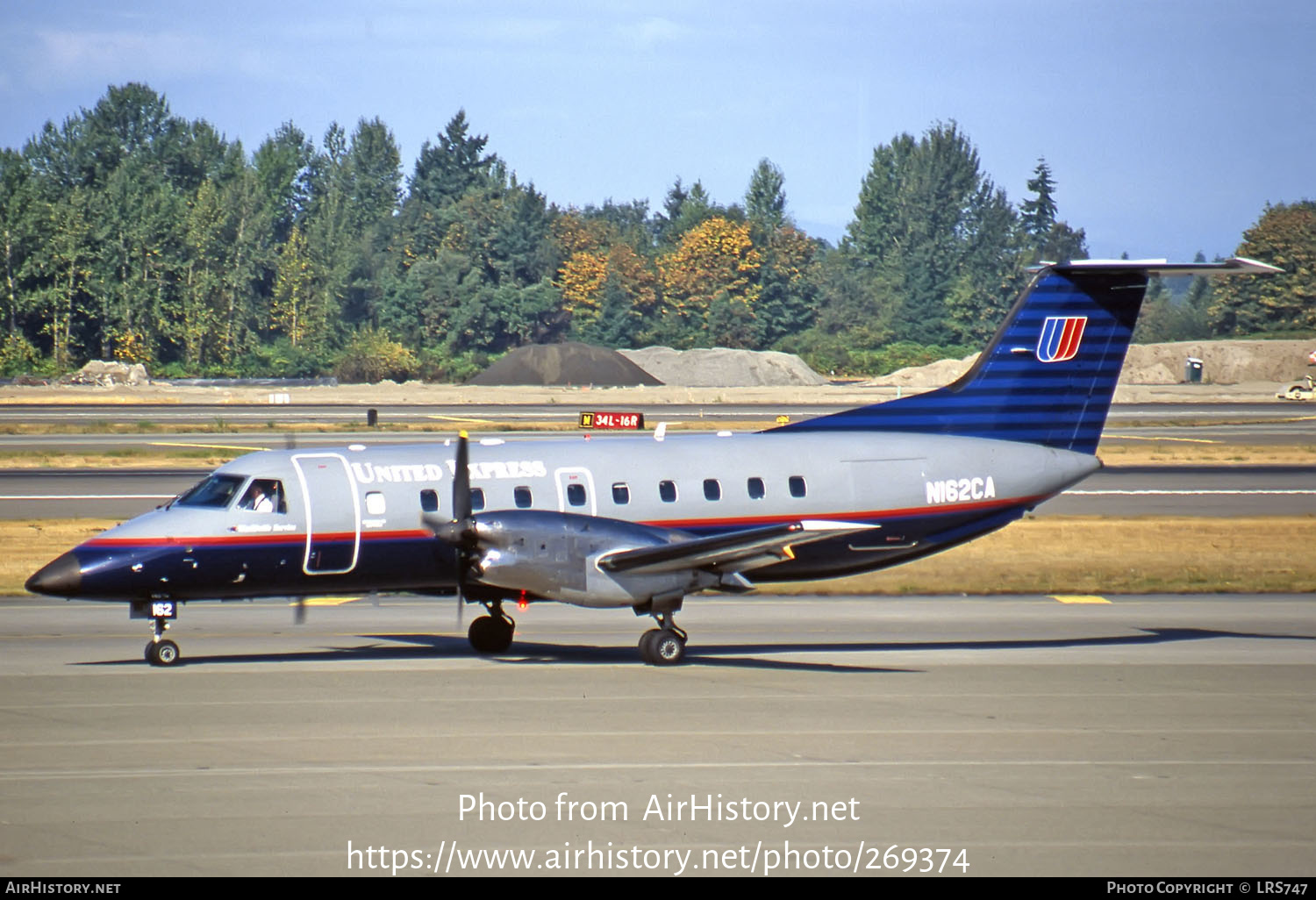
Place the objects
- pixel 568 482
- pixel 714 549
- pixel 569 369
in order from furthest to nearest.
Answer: pixel 569 369
pixel 568 482
pixel 714 549

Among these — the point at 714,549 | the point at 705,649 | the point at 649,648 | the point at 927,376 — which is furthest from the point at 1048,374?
the point at 927,376

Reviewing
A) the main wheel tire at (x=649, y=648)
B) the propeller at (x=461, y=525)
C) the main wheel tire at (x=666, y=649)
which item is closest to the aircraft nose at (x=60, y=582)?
the propeller at (x=461, y=525)

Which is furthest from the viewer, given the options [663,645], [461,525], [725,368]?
[725,368]

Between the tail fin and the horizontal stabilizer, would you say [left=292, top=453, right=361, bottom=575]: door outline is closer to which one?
the tail fin

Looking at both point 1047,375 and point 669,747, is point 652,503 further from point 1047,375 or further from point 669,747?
point 1047,375

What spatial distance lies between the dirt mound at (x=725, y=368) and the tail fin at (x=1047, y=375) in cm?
8652

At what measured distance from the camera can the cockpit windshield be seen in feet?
65.3

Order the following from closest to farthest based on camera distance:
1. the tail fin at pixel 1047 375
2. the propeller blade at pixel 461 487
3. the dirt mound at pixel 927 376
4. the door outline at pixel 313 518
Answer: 1. the propeller blade at pixel 461 487
2. the door outline at pixel 313 518
3. the tail fin at pixel 1047 375
4. the dirt mound at pixel 927 376

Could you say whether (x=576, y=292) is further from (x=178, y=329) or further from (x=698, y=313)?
(x=178, y=329)

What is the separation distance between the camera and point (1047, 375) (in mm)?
23828

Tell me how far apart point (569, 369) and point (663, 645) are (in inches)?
3445

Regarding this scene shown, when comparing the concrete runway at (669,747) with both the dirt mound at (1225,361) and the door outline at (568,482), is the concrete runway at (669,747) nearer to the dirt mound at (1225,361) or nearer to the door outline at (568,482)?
the door outline at (568,482)

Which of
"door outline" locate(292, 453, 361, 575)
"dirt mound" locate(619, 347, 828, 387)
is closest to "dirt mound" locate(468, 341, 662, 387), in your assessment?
"dirt mound" locate(619, 347, 828, 387)

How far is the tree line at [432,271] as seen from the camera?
378ft
